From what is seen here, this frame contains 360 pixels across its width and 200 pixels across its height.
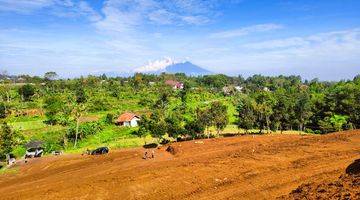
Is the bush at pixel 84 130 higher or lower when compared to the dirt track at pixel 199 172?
higher

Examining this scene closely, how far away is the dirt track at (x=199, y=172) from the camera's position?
90.2 feet

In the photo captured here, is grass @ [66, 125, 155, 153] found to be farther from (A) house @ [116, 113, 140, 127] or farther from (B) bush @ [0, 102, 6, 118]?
(B) bush @ [0, 102, 6, 118]

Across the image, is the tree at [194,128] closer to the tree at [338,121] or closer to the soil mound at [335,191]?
the tree at [338,121]

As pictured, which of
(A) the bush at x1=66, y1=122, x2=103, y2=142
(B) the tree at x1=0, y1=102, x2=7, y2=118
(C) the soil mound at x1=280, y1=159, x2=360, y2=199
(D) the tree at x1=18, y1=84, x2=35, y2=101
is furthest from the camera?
(D) the tree at x1=18, y1=84, x2=35, y2=101

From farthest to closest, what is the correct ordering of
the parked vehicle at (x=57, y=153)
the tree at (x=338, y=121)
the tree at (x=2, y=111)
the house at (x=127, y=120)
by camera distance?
1. the tree at (x=2, y=111)
2. the house at (x=127, y=120)
3. the tree at (x=338, y=121)
4. the parked vehicle at (x=57, y=153)

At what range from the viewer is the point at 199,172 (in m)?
32.1

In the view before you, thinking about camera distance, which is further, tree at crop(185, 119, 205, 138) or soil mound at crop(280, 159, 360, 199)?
tree at crop(185, 119, 205, 138)

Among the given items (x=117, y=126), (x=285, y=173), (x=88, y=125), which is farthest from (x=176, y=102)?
(x=285, y=173)

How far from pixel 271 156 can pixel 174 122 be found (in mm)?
→ 22173

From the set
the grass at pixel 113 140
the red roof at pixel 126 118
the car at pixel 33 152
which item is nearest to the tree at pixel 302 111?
the grass at pixel 113 140

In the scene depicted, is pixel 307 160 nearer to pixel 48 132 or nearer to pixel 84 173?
pixel 84 173

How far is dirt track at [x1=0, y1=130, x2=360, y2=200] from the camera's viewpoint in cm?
2750

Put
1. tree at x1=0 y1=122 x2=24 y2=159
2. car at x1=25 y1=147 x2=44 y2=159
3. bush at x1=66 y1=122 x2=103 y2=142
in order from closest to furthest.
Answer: tree at x1=0 y1=122 x2=24 y2=159, car at x1=25 y1=147 x2=44 y2=159, bush at x1=66 y1=122 x2=103 y2=142

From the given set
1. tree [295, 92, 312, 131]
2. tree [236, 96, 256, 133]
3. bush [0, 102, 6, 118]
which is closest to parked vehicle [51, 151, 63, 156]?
tree [236, 96, 256, 133]
